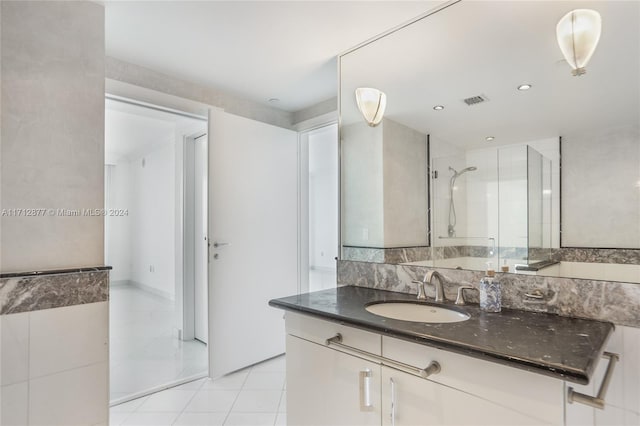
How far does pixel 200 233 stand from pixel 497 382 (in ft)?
10.1

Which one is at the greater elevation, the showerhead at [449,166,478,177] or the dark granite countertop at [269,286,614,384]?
the showerhead at [449,166,478,177]

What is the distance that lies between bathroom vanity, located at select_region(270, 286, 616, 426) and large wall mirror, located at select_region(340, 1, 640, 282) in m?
0.34

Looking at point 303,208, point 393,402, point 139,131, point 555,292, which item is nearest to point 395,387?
point 393,402

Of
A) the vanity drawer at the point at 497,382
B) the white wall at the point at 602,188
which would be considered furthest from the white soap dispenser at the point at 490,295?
the vanity drawer at the point at 497,382

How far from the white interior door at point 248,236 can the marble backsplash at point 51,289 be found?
99cm

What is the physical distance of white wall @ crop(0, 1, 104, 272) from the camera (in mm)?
1504

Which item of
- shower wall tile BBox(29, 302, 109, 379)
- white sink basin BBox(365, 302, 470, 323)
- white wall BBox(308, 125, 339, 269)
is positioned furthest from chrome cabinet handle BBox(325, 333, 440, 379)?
white wall BBox(308, 125, 339, 269)

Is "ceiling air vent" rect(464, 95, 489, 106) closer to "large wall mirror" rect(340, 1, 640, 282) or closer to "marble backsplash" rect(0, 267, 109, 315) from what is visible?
"large wall mirror" rect(340, 1, 640, 282)

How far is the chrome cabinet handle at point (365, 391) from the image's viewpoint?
1275mm

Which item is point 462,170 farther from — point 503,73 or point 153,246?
point 153,246

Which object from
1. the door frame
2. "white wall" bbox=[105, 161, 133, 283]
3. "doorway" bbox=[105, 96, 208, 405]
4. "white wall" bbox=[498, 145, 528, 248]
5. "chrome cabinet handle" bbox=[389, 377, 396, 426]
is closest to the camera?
"chrome cabinet handle" bbox=[389, 377, 396, 426]

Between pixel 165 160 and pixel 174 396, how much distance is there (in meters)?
3.95

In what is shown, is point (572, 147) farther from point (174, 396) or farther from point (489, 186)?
point (174, 396)

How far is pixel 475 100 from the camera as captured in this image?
168 centimetres
